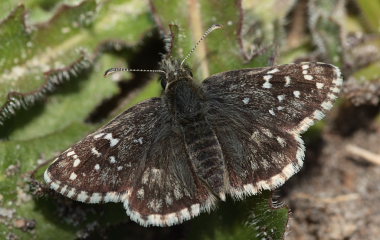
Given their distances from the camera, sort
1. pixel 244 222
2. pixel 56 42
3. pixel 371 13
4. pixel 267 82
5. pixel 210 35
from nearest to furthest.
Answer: pixel 267 82 < pixel 244 222 < pixel 210 35 < pixel 56 42 < pixel 371 13

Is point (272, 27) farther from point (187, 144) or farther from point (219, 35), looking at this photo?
point (187, 144)

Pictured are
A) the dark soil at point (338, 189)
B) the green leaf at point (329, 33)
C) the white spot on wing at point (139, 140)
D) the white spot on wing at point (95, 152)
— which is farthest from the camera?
the green leaf at point (329, 33)

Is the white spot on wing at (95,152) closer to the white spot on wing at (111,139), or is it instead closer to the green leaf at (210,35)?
the white spot on wing at (111,139)

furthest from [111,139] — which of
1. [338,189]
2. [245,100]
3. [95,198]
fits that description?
[338,189]

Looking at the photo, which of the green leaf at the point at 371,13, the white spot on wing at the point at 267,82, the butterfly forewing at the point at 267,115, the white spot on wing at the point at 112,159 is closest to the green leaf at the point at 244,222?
the butterfly forewing at the point at 267,115

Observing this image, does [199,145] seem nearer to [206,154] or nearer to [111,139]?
[206,154]

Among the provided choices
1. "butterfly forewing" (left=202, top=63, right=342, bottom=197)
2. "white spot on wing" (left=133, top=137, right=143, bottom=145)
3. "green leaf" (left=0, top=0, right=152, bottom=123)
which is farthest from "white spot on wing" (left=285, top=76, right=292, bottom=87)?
"green leaf" (left=0, top=0, right=152, bottom=123)

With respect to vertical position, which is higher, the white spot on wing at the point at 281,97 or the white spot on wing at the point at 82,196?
the white spot on wing at the point at 82,196

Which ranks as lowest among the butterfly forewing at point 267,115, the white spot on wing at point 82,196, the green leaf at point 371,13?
the green leaf at point 371,13
